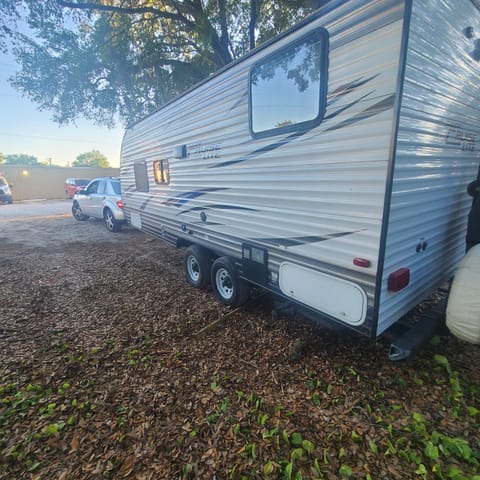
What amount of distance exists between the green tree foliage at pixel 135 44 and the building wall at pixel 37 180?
14734 millimetres

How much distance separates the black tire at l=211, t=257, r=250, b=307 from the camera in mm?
3568

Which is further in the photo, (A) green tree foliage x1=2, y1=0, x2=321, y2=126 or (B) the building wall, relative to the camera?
(B) the building wall

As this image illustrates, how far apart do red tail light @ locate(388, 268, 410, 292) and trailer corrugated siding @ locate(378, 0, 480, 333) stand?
0.05 metres

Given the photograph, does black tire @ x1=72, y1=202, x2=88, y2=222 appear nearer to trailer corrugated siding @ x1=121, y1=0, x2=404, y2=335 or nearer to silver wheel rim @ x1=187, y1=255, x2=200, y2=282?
silver wheel rim @ x1=187, y1=255, x2=200, y2=282

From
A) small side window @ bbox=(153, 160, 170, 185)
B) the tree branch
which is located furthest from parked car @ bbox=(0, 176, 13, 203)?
small side window @ bbox=(153, 160, 170, 185)

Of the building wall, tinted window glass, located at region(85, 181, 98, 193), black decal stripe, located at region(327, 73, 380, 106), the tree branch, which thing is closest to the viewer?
black decal stripe, located at region(327, 73, 380, 106)

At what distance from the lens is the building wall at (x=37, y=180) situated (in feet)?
75.4

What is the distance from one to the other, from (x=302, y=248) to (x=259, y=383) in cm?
131

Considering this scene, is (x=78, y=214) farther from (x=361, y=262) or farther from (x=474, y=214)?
(x=474, y=214)

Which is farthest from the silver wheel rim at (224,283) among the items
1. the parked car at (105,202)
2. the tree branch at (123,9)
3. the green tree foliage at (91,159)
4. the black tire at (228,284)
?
the green tree foliage at (91,159)

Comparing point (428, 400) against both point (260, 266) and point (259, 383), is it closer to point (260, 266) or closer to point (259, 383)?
point (259, 383)

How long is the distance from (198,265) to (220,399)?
2.28 meters

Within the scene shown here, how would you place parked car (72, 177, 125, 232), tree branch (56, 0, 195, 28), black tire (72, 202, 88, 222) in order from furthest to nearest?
black tire (72, 202, 88, 222)
parked car (72, 177, 125, 232)
tree branch (56, 0, 195, 28)

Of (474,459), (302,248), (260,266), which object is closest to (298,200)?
(302,248)
